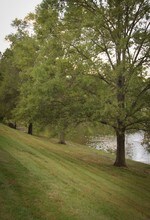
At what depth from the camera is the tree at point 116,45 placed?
18.3m

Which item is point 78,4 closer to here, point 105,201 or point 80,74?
point 80,74

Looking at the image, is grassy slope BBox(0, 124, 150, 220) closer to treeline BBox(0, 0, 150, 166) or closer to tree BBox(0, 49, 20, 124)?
treeline BBox(0, 0, 150, 166)

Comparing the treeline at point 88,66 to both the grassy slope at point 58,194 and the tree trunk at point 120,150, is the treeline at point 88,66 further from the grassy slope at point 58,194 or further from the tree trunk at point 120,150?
the grassy slope at point 58,194

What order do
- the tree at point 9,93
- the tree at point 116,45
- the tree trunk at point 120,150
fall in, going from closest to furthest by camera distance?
the tree at point 116,45 < the tree trunk at point 120,150 < the tree at point 9,93

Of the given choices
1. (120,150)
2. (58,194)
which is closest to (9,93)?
(120,150)

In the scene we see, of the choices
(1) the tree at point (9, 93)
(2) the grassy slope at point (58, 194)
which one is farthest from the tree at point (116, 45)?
(1) the tree at point (9, 93)

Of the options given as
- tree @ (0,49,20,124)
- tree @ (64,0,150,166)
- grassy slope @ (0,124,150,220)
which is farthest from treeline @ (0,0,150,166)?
tree @ (0,49,20,124)

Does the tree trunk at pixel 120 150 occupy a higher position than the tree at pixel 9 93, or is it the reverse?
the tree at pixel 9 93

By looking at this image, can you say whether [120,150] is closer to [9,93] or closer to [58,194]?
[58,194]

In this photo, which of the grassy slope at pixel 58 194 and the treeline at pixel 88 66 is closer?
the grassy slope at pixel 58 194

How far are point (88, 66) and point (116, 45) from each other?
8.19 feet

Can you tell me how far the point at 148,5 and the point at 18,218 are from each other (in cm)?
1642

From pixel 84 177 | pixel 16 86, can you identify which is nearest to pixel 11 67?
pixel 16 86

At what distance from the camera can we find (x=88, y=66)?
1848cm
